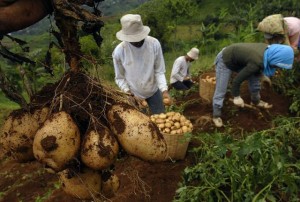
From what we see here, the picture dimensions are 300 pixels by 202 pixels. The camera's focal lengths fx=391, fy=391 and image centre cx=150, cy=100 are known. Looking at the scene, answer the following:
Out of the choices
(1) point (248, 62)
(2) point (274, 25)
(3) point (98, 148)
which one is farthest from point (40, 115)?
(2) point (274, 25)

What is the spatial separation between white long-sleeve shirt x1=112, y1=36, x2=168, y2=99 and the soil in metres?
0.78

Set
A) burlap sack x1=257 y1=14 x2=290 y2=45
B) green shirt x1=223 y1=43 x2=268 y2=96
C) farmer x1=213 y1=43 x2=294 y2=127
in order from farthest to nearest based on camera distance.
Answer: burlap sack x1=257 y1=14 x2=290 y2=45 → green shirt x1=223 y1=43 x2=268 y2=96 → farmer x1=213 y1=43 x2=294 y2=127

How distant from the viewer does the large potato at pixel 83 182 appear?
84.7 inches

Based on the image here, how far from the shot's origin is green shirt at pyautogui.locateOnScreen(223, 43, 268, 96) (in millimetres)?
4699

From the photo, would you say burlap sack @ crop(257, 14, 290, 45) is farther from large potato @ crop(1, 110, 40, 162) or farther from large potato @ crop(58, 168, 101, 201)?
large potato @ crop(1, 110, 40, 162)

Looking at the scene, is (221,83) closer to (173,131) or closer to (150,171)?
(173,131)

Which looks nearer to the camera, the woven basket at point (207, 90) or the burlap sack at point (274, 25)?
the burlap sack at point (274, 25)

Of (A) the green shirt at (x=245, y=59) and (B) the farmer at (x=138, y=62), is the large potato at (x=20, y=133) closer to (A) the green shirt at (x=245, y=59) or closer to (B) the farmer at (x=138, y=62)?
(B) the farmer at (x=138, y=62)

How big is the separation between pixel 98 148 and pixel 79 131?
7.4 inches

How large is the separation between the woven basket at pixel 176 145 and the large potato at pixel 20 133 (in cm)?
239

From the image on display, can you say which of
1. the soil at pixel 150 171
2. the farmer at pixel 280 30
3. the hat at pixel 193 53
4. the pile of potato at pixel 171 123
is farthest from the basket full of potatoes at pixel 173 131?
the hat at pixel 193 53

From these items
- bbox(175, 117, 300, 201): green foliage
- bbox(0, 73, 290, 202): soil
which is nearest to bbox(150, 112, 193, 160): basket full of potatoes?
bbox(0, 73, 290, 202): soil

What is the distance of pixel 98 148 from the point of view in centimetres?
190

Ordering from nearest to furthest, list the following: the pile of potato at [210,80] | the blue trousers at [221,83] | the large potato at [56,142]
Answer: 1. the large potato at [56,142]
2. the blue trousers at [221,83]
3. the pile of potato at [210,80]
